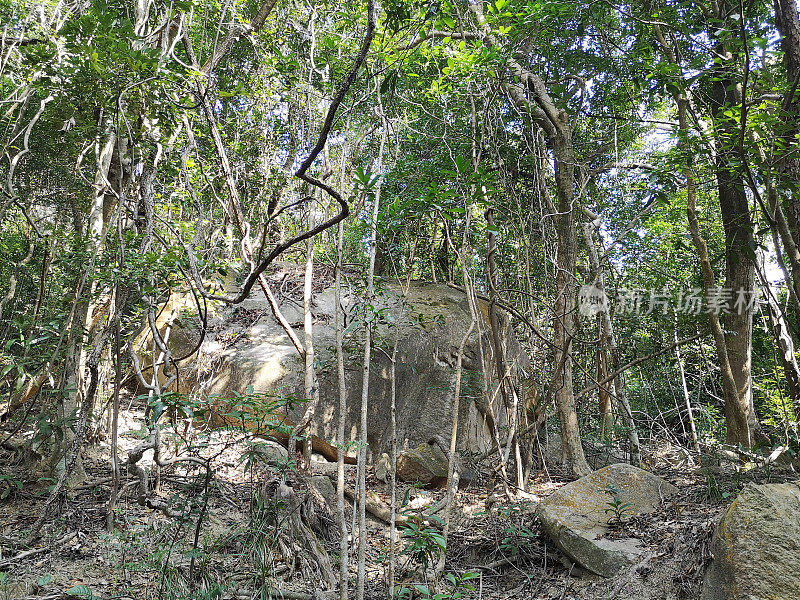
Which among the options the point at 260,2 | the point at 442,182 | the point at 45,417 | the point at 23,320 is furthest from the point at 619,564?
the point at 260,2

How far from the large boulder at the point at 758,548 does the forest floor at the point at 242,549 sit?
0.36 meters

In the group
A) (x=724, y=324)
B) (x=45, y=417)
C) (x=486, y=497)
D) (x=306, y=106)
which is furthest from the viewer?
(x=724, y=324)

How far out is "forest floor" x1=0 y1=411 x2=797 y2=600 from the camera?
3188 mm

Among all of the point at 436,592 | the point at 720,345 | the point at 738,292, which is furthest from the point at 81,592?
the point at 738,292

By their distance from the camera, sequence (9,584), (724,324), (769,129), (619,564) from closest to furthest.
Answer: (9,584) < (619,564) < (769,129) < (724,324)

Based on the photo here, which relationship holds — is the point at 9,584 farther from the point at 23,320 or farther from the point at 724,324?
the point at 724,324

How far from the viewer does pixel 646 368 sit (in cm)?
910

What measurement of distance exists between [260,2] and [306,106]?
274 cm

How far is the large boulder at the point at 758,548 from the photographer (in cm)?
253

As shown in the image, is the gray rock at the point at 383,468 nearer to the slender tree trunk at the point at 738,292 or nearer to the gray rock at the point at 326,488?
the gray rock at the point at 326,488

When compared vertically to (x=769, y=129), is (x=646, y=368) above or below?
below

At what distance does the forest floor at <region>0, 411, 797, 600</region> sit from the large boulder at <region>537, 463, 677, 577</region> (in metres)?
0.12
